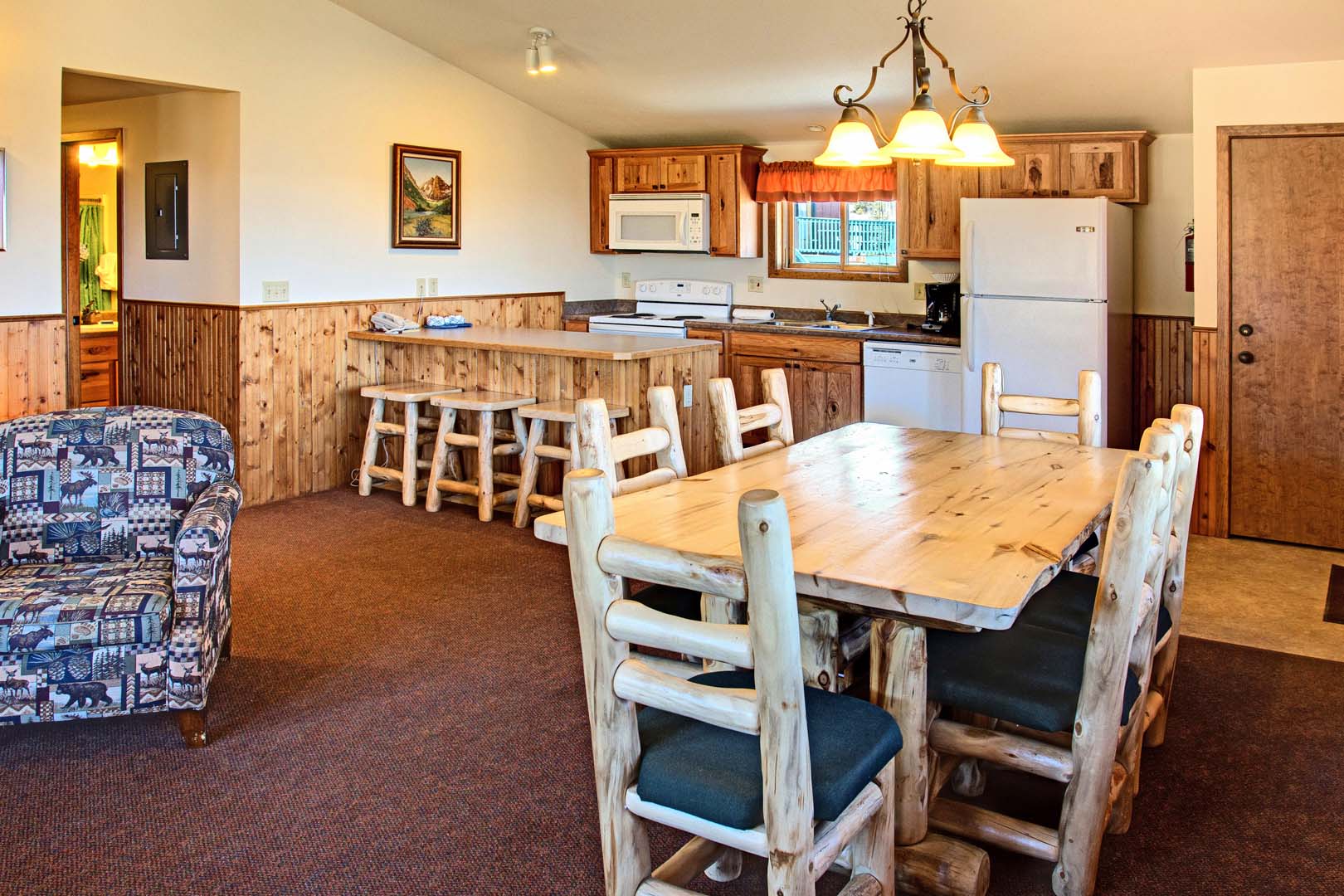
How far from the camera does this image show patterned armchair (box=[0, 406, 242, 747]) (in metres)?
2.89

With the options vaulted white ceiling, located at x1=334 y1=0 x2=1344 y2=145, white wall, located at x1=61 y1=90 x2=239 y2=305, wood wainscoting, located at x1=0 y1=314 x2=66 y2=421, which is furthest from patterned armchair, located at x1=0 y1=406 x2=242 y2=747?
vaulted white ceiling, located at x1=334 y1=0 x2=1344 y2=145

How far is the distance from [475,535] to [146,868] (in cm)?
288

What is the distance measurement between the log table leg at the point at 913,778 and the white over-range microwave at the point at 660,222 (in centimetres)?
526

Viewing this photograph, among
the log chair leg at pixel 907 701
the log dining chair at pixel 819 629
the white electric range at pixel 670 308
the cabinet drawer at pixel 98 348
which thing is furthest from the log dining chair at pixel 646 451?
the cabinet drawer at pixel 98 348

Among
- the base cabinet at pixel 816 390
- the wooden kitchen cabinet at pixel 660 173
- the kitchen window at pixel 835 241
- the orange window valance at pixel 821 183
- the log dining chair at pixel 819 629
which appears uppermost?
the wooden kitchen cabinet at pixel 660 173

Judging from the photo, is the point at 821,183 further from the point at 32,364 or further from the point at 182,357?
Answer: the point at 32,364

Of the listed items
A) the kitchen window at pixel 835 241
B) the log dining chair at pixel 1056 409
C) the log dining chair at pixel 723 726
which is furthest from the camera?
the kitchen window at pixel 835 241

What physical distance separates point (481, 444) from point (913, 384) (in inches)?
92.4

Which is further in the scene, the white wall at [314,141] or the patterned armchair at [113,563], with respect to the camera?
the white wall at [314,141]

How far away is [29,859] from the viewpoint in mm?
2477

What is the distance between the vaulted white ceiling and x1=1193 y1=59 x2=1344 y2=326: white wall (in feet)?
0.20

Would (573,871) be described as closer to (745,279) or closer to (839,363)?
(839,363)

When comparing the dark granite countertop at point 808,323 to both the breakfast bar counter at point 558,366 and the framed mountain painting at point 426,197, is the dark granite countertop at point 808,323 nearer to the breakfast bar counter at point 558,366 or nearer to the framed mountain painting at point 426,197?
the breakfast bar counter at point 558,366

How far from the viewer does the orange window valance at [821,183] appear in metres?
6.86
